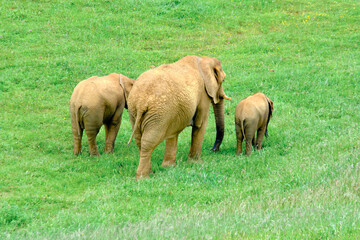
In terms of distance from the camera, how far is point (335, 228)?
18.6ft

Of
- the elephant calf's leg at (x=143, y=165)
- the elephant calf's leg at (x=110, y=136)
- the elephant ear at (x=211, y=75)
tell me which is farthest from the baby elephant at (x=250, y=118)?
the elephant calf's leg at (x=110, y=136)

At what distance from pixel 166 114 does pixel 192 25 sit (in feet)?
52.9

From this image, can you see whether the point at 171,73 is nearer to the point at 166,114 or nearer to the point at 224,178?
the point at 166,114

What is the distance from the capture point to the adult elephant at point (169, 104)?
9805 mm

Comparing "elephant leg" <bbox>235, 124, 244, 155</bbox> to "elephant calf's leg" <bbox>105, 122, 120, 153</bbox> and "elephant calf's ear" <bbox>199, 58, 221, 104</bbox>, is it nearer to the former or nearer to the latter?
"elephant calf's ear" <bbox>199, 58, 221, 104</bbox>

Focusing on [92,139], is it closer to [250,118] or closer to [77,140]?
[77,140]

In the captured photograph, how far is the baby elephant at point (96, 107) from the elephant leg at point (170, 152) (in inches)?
79.8

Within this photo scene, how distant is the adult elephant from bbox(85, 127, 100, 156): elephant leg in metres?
1.79

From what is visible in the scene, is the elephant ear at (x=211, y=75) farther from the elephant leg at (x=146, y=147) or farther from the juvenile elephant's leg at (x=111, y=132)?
the juvenile elephant's leg at (x=111, y=132)

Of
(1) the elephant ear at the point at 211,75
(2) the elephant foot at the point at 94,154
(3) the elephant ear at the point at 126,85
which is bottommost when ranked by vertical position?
(2) the elephant foot at the point at 94,154

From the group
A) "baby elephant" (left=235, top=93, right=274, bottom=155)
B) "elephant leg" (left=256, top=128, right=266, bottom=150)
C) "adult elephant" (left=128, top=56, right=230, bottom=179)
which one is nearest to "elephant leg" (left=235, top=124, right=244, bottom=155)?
"baby elephant" (left=235, top=93, right=274, bottom=155)

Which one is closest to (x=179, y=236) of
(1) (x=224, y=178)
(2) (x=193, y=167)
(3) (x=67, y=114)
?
(1) (x=224, y=178)

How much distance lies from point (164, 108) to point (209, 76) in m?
2.24

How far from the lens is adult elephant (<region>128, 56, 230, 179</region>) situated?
980 centimetres
